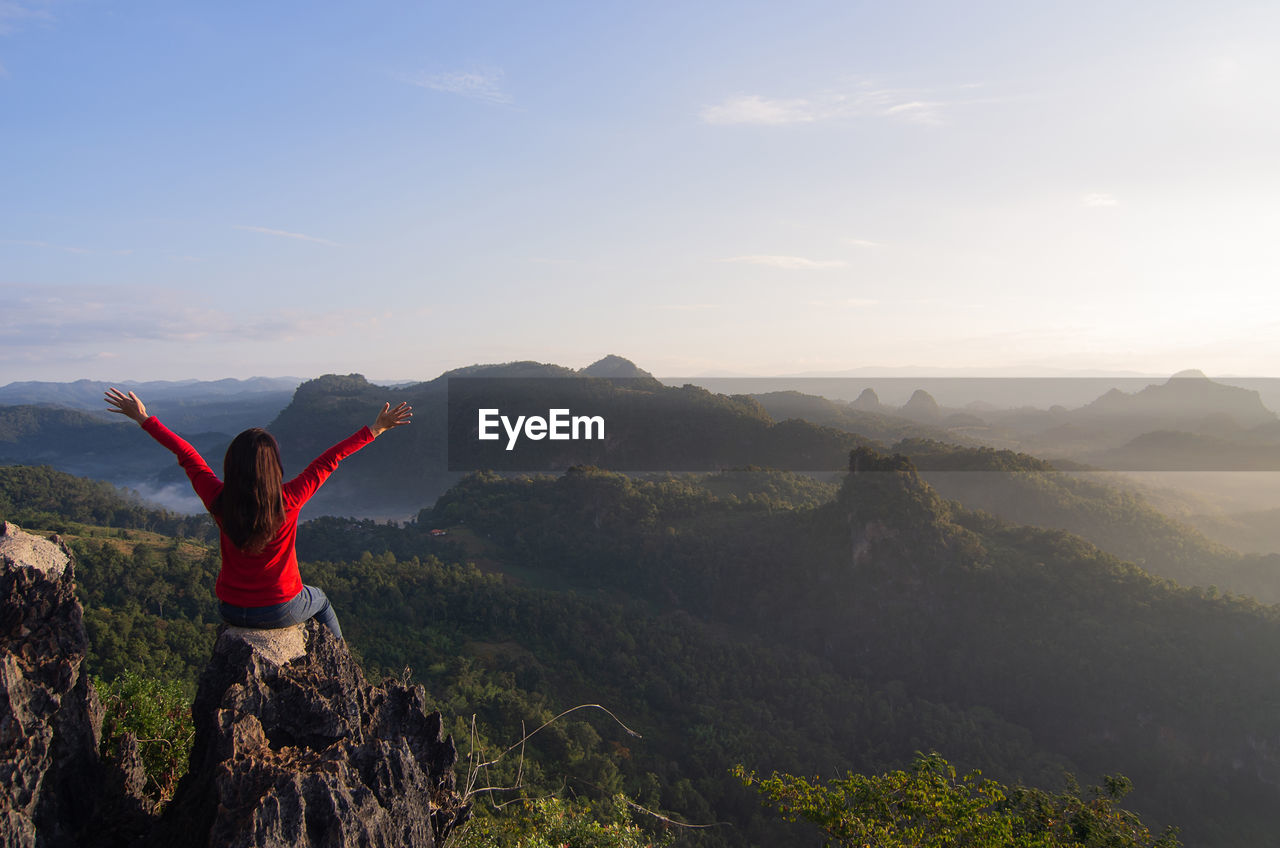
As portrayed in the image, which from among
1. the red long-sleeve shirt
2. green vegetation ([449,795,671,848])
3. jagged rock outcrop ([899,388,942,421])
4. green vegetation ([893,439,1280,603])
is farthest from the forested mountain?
jagged rock outcrop ([899,388,942,421])

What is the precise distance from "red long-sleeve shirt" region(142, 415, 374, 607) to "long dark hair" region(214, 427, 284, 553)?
137 mm

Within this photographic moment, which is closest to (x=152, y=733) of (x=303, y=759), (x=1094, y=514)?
(x=303, y=759)

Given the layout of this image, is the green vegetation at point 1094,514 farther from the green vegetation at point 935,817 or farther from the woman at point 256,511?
the woman at point 256,511

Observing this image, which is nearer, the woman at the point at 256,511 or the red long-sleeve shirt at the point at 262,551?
the woman at the point at 256,511

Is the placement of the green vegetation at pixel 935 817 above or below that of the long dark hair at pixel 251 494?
below

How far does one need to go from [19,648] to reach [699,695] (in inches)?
1014

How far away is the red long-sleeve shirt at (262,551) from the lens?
435 cm

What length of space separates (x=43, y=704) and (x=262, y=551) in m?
1.66

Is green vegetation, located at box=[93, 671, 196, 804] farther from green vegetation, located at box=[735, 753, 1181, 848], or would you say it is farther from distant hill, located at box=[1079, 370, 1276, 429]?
distant hill, located at box=[1079, 370, 1276, 429]

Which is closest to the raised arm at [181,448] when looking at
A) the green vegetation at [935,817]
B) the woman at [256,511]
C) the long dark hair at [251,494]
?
the woman at [256,511]

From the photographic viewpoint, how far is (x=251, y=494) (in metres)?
4.03

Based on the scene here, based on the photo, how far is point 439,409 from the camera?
393ft

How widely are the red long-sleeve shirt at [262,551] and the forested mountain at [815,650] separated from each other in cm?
1469

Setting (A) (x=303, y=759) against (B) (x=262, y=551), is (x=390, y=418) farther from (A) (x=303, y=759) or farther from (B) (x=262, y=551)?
(A) (x=303, y=759)
